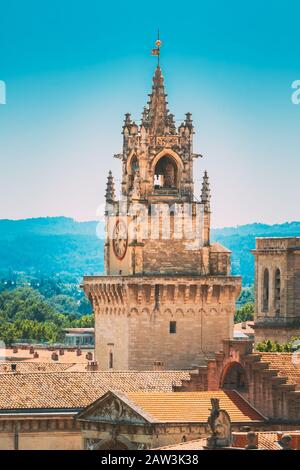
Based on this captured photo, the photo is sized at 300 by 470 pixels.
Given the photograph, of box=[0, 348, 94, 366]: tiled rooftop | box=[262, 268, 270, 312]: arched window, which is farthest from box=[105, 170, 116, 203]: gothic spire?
box=[0, 348, 94, 366]: tiled rooftop

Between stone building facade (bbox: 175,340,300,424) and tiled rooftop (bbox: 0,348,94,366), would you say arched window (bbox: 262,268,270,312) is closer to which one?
tiled rooftop (bbox: 0,348,94,366)

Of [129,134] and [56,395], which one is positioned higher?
[129,134]

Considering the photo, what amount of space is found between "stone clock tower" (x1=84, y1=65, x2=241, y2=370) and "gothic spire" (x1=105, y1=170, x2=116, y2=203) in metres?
0.04

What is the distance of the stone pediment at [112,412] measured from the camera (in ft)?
264

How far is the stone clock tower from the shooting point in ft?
353

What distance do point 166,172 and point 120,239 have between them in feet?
12.2

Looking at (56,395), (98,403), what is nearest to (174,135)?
(56,395)

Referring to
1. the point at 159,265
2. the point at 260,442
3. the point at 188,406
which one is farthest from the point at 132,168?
the point at 260,442

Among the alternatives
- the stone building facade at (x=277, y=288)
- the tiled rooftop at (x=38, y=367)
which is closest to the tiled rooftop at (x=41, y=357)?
the stone building facade at (x=277, y=288)

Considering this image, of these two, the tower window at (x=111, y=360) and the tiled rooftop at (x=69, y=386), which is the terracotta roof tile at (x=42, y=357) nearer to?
the tower window at (x=111, y=360)

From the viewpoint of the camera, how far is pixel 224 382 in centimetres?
8738

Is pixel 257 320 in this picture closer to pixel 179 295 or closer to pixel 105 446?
pixel 179 295

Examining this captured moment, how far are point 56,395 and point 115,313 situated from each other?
16.4m

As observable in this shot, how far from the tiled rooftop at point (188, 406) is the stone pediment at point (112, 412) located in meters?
0.35
